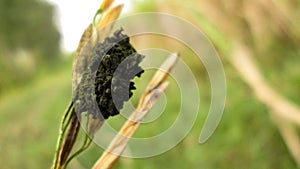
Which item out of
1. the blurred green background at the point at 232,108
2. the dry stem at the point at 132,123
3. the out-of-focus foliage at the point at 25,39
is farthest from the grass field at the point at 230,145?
the out-of-focus foliage at the point at 25,39

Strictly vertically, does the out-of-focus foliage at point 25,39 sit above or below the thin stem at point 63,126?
above

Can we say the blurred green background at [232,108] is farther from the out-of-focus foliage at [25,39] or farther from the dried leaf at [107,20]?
the out-of-focus foliage at [25,39]

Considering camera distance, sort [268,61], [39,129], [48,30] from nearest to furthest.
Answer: [268,61] → [39,129] → [48,30]

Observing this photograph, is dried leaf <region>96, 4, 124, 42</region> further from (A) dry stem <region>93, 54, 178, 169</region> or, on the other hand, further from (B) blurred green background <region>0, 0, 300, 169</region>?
(B) blurred green background <region>0, 0, 300, 169</region>

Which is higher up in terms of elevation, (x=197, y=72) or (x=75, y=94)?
(x=197, y=72)

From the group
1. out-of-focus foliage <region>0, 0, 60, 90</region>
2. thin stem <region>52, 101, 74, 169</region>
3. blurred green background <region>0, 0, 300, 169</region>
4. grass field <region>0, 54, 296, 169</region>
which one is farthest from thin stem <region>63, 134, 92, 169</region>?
out-of-focus foliage <region>0, 0, 60, 90</region>

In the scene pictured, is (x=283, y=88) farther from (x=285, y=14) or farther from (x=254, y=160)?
(x=254, y=160)

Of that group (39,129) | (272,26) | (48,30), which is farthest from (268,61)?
(48,30)
